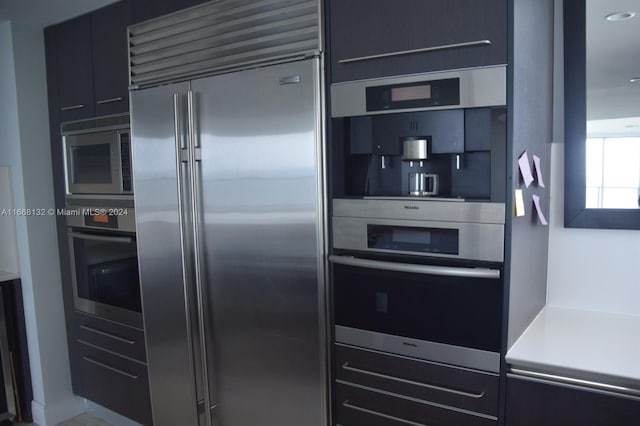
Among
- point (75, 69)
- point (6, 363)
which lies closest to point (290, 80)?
point (75, 69)

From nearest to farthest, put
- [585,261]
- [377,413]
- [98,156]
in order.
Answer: [377,413] < [585,261] < [98,156]

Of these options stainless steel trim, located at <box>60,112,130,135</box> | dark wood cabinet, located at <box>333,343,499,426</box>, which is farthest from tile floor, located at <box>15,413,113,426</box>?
dark wood cabinet, located at <box>333,343,499,426</box>

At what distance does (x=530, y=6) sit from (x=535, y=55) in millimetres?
166

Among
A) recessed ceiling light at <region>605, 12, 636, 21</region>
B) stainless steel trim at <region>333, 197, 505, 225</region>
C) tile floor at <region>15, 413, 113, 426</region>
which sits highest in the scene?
recessed ceiling light at <region>605, 12, 636, 21</region>

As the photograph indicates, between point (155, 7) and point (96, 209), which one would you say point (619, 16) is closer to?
point (155, 7)

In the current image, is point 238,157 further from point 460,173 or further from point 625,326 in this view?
point 625,326

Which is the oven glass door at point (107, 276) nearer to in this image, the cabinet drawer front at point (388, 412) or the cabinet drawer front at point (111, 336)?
the cabinet drawer front at point (111, 336)

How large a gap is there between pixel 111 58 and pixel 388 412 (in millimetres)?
2131

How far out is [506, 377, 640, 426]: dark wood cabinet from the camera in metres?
1.27

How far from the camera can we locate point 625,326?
168 cm

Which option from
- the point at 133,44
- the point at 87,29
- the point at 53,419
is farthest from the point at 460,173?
the point at 53,419

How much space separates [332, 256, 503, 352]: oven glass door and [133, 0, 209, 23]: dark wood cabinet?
1.32 m

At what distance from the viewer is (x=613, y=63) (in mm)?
1735

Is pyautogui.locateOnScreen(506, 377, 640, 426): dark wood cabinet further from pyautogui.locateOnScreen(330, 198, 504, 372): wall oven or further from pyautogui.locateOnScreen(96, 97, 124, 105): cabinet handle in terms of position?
pyautogui.locateOnScreen(96, 97, 124, 105): cabinet handle
